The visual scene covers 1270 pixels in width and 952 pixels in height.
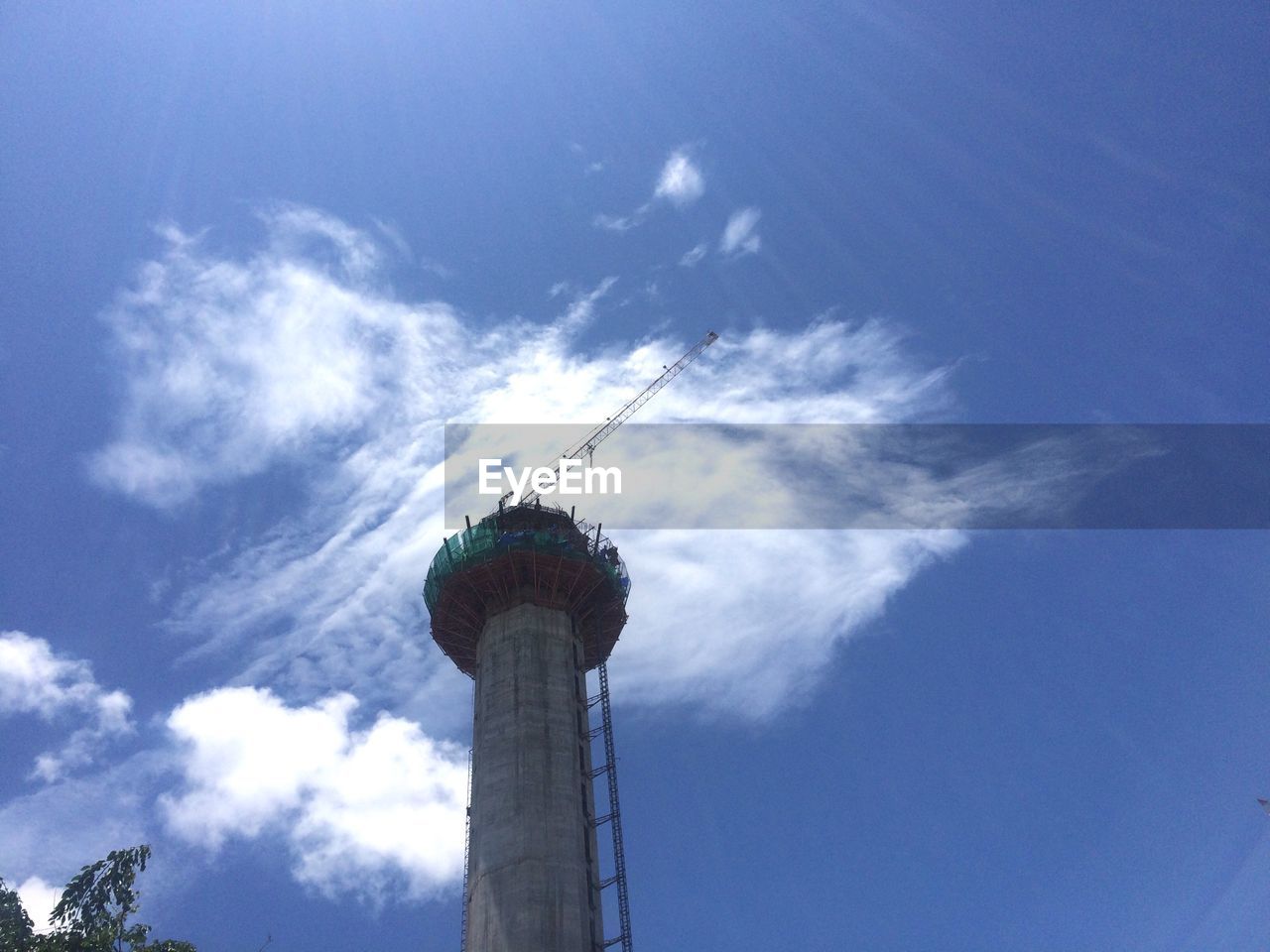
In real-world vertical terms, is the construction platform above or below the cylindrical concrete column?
above

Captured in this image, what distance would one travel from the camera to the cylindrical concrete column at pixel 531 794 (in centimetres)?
6650

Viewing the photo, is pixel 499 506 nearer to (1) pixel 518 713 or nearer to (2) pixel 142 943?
(1) pixel 518 713

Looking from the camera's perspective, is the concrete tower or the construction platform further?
the construction platform

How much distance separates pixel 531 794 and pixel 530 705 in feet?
24.6

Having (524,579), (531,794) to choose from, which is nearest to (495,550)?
(524,579)

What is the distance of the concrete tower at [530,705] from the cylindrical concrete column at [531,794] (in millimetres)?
94

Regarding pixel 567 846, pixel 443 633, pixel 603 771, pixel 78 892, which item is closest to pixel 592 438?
pixel 443 633

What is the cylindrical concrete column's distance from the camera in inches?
2618

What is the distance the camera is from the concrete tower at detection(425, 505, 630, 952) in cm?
6731

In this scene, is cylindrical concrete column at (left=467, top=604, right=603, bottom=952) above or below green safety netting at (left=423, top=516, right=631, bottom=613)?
below

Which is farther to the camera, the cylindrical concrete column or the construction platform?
the construction platform

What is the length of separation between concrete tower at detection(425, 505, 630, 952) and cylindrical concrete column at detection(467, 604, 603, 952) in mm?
94

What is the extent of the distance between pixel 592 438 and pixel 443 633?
1465 inches

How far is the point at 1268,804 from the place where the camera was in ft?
238
